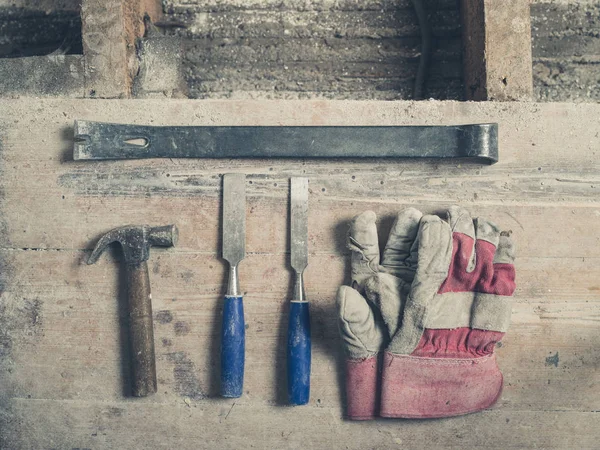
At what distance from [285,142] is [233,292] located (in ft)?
1.54

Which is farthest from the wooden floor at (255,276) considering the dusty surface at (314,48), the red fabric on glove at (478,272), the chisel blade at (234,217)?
the dusty surface at (314,48)

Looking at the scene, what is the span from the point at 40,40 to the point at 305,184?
1.07 m

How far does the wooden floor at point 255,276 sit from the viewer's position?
1680 millimetres

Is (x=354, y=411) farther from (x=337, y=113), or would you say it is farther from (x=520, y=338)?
(x=337, y=113)

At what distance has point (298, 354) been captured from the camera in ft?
5.31

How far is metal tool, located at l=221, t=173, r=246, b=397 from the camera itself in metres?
1.62

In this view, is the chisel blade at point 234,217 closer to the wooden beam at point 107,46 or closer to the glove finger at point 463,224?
the wooden beam at point 107,46

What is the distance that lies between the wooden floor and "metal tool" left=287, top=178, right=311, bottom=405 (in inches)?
1.6

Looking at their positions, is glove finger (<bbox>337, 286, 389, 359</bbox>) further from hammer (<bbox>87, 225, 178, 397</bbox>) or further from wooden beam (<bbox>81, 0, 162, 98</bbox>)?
wooden beam (<bbox>81, 0, 162, 98</bbox>)

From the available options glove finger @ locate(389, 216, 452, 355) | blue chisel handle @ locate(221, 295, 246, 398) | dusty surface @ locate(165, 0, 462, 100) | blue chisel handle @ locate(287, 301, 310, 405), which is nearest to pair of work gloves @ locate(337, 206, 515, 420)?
glove finger @ locate(389, 216, 452, 355)

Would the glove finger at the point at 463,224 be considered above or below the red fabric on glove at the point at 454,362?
A: above

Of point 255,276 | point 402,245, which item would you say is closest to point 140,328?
point 255,276

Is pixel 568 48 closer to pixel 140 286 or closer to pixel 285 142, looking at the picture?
pixel 285 142

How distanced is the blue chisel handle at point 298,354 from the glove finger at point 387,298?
0.20 metres
